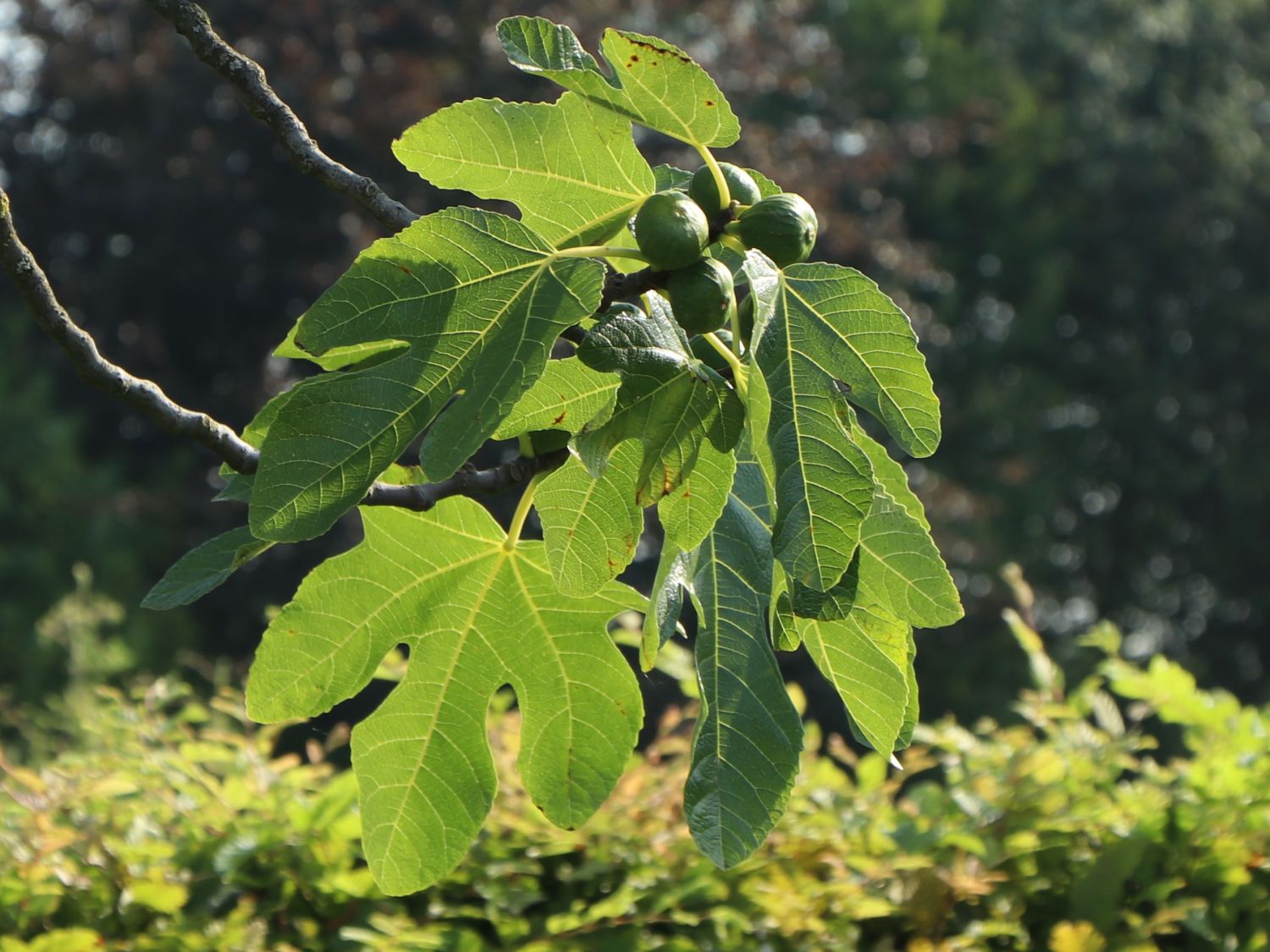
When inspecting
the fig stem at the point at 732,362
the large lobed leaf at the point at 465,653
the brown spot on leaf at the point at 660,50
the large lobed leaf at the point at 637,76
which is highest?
the brown spot on leaf at the point at 660,50

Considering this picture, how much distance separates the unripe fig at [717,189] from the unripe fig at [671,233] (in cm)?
5

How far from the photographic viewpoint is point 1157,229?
17.9 metres

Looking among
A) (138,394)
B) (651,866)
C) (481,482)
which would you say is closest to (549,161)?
(481,482)

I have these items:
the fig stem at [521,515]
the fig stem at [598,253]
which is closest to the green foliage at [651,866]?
the fig stem at [521,515]

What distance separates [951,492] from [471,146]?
505 inches

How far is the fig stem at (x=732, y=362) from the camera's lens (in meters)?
1.30

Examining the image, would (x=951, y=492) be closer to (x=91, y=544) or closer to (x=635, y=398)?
(x=91, y=544)

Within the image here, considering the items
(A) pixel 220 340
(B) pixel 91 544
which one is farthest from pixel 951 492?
(B) pixel 91 544

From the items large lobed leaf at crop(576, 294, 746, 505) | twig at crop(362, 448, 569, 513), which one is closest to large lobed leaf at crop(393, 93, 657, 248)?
large lobed leaf at crop(576, 294, 746, 505)

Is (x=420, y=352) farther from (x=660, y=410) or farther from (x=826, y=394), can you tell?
(x=826, y=394)

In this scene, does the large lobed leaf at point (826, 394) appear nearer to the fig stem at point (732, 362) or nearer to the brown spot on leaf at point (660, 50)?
the fig stem at point (732, 362)

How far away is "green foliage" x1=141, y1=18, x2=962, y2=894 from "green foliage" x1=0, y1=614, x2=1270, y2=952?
0.85m

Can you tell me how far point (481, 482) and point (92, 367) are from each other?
0.38 metres

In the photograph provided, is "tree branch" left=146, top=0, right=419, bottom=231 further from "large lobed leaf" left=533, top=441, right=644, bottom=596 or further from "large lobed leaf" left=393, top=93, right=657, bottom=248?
"large lobed leaf" left=533, top=441, right=644, bottom=596
